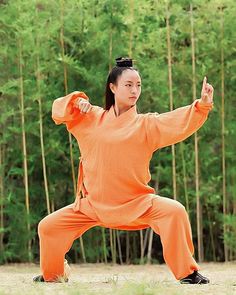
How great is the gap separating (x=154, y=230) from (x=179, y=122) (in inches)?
25.8

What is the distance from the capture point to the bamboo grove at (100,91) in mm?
8266

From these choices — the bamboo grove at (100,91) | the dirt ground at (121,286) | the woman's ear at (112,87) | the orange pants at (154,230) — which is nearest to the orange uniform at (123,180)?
the orange pants at (154,230)

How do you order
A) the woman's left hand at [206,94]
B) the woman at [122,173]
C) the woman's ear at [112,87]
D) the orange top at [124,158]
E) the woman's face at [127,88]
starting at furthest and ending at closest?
the woman's ear at [112,87] → the woman's face at [127,88] → the orange top at [124,158] → the woman at [122,173] → the woman's left hand at [206,94]

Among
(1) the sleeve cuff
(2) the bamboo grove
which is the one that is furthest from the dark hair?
(2) the bamboo grove

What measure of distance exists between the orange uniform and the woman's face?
0.22 feet

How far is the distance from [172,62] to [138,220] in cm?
395

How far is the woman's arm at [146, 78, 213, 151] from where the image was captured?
480cm

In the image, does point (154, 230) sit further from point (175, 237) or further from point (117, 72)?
point (117, 72)

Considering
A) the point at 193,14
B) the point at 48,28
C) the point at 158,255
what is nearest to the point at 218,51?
the point at 193,14

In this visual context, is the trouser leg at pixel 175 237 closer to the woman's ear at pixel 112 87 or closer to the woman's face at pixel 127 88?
the woman's face at pixel 127 88

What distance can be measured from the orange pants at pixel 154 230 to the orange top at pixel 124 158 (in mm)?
74

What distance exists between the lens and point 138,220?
498cm

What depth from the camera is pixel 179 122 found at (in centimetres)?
A: 492

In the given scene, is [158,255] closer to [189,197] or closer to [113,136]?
[189,197]
